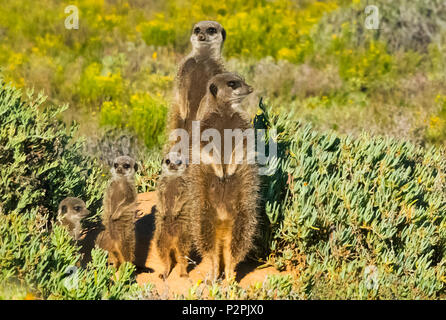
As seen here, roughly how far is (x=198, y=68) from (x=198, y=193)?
5.23ft

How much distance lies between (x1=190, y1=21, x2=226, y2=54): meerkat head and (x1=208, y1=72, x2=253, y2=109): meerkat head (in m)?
1.24

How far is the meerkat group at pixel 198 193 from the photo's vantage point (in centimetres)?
484

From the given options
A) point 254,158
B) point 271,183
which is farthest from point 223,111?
point 271,183

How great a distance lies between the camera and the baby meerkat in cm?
531

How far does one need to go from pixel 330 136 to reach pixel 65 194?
2774 millimetres

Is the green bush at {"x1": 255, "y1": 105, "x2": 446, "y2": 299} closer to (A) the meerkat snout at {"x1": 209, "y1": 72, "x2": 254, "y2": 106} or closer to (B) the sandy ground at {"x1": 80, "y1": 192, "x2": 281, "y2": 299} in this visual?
(B) the sandy ground at {"x1": 80, "y1": 192, "x2": 281, "y2": 299}

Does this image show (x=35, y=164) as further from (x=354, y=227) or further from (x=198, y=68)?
(x=354, y=227)

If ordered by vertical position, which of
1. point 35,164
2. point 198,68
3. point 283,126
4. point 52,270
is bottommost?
point 52,270

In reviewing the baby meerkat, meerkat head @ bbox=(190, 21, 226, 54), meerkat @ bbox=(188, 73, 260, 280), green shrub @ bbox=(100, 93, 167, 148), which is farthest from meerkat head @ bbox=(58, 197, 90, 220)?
green shrub @ bbox=(100, 93, 167, 148)

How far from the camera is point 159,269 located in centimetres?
551

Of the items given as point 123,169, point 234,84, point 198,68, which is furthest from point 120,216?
point 198,68

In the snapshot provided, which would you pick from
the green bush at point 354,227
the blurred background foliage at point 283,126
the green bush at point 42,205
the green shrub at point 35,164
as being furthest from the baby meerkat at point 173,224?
the green shrub at point 35,164

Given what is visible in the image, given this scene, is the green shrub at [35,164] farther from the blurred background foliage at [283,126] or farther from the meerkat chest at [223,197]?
the meerkat chest at [223,197]
